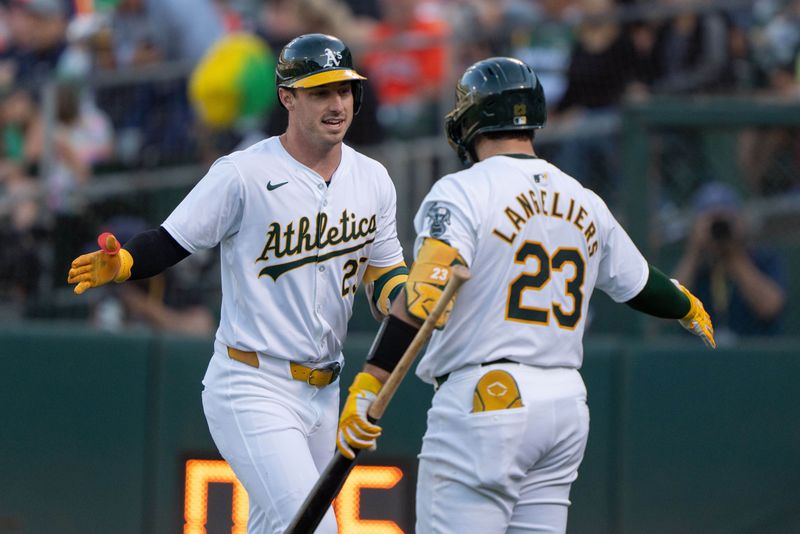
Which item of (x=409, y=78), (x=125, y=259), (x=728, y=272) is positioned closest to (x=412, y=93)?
(x=409, y=78)

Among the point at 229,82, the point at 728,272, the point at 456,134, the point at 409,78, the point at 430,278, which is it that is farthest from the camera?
the point at 409,78

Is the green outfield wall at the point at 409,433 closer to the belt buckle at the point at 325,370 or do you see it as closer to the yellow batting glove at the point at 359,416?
the belt buckle at the point at 325,370

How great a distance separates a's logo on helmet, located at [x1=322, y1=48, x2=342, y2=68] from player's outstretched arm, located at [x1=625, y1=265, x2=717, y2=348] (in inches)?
50.5

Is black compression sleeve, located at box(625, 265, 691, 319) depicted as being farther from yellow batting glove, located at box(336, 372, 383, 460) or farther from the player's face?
the player's face

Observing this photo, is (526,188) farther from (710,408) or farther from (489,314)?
(710,408)

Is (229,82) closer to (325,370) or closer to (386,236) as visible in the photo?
(386,236)

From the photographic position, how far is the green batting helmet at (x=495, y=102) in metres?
4.11

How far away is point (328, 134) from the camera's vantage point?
4527mm

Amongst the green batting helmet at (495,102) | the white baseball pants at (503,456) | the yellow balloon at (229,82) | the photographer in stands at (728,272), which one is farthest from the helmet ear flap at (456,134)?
the yellow balloon at (229,82)

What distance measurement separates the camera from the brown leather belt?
4527 mm

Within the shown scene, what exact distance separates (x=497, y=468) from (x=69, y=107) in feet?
16.4

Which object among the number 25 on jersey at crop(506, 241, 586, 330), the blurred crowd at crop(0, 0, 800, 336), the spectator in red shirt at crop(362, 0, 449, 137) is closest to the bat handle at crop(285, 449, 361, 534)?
the number 25 on jersey at crop(506, 241, 586, 330)

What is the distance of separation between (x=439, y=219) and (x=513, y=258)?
258 millimetres

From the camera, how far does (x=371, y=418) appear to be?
3949mm
